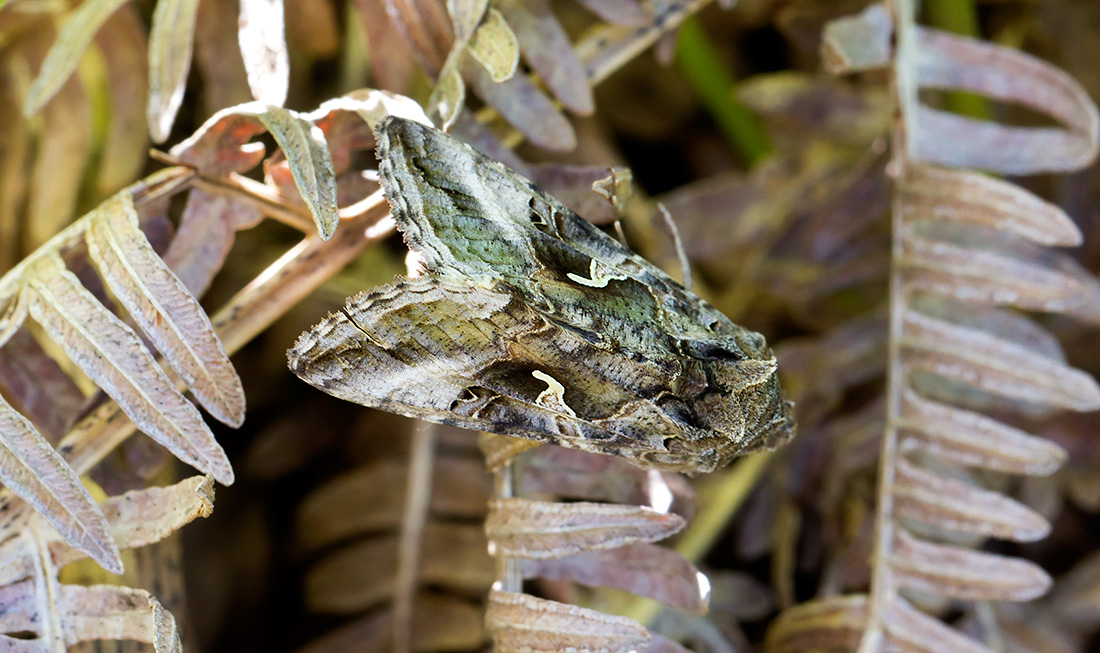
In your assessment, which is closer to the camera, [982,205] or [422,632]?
[982,205]

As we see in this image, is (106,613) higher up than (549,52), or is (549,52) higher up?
(549,52)

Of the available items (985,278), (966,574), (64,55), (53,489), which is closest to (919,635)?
(966,574)

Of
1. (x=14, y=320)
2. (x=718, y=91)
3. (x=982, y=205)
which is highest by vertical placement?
(x=14, y=320)

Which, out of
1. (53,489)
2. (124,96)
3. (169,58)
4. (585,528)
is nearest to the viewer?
(53,489)

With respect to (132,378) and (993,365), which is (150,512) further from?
(993,365)

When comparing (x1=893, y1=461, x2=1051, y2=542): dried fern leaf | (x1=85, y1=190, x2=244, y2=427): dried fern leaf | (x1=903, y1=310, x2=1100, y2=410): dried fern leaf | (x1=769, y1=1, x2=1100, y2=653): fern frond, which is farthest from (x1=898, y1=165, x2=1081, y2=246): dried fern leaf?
(x1=85, y1=190, x2=244, y2=427): dried fern leaf

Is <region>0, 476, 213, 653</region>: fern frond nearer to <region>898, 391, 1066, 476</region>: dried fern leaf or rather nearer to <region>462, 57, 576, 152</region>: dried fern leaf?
<region>462, 57, 576, 152</region>: dried fern leaf

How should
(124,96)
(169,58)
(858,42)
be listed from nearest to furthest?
1. (169,58)
2. (858,42)
3. (124,96)
